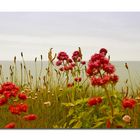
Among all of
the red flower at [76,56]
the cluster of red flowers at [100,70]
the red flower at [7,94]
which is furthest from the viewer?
the red flower at [76,56]

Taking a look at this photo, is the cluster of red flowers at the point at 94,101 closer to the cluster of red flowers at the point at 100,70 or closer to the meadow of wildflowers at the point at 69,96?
the meadow of wildflowers at the point at 69,96

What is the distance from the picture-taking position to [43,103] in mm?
2125

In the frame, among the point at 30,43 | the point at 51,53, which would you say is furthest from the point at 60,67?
the point at 30,43

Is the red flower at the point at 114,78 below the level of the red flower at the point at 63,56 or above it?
below

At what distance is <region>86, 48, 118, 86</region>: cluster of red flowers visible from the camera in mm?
1881

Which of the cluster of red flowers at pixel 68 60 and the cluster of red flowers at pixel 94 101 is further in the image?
the cluster of red flowers at pixel 68 60

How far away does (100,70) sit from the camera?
1.88 meters

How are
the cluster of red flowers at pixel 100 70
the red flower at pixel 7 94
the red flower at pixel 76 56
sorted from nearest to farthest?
the cluster of red flowers at pixel 100 70 → the red flower at pixel 7 94 → the red flower at pixel 76 56

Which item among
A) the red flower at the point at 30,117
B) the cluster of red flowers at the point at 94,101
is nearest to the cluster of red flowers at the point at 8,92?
the red flower at the point at 30,117

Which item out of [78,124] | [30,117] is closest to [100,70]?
[78,124]

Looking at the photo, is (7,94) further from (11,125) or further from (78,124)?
(78,124)

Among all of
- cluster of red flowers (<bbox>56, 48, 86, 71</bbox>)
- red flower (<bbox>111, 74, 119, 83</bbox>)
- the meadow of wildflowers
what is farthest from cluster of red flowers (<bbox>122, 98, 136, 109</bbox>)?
cluster of red flowers (<bbox>56, 48, 86, 71</bbox>)

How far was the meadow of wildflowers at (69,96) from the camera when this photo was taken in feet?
6.38

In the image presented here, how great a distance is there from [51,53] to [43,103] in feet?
1.14
